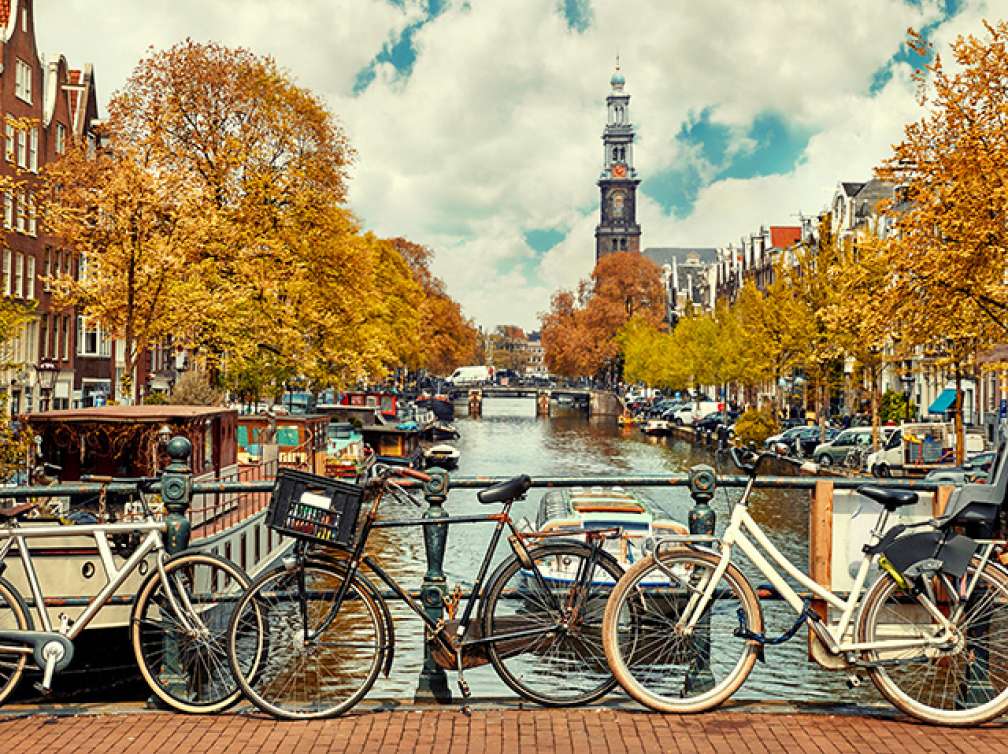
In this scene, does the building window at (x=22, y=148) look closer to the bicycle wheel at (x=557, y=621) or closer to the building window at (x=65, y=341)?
the building window at (x=65, y=341)

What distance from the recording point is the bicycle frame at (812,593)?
6.71 meters

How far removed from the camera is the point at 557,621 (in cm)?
699

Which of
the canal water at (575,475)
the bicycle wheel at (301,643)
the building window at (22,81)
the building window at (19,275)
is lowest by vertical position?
the canal water at (575,475)

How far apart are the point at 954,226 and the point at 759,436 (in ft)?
104

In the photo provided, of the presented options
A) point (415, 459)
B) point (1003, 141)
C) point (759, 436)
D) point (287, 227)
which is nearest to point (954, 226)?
point (1003, 141)

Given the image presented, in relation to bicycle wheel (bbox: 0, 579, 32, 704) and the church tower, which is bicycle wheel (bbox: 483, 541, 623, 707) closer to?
bicycle wheel (bbox: 0, 579, 32, 704)

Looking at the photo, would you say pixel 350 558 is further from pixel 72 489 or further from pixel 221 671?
pixel 72 489

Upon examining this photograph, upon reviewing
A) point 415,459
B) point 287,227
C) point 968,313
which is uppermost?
point 287,227

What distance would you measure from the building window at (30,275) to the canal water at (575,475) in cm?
1900

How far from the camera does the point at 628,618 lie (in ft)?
22.4

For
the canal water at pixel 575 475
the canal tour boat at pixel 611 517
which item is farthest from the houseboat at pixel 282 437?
the canal tour boat at pixel 611 517

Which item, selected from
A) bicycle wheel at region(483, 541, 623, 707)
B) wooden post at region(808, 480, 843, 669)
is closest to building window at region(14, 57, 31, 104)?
bicycle wheel at region(483, 541, 623, 707)

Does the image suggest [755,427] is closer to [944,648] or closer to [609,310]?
[944,648]

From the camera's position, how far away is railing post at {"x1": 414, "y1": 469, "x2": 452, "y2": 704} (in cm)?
706
